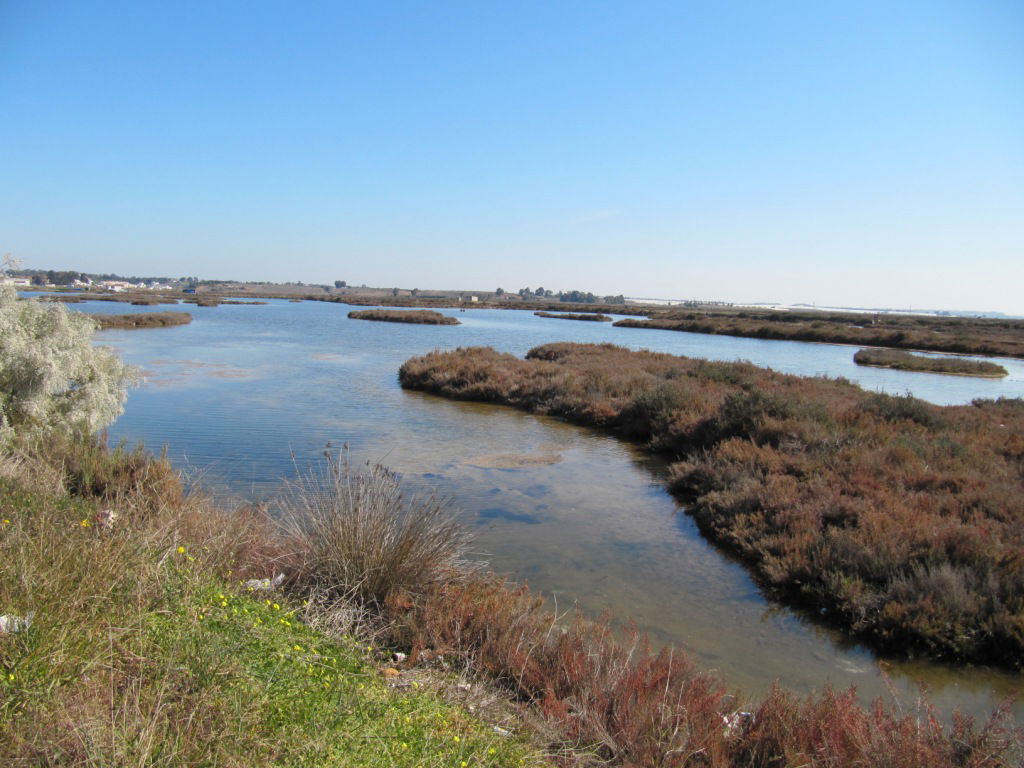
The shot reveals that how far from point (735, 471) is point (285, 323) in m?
51.8

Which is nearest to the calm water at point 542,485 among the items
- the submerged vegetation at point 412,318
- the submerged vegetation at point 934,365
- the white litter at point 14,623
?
the white litter at point 14,623

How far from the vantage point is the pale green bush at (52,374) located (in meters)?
8.98

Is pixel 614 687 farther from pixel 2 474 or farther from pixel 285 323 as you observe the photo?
pixel 285 323

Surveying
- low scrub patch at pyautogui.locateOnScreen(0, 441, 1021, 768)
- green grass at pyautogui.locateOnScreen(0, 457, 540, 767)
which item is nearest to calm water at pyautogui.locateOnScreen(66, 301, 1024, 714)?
low scrub patch at pyautogui.locateOnScreen(0, 441, 1021, 768)

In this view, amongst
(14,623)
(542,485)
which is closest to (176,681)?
(14,623)

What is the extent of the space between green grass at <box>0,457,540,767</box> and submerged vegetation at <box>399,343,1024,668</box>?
507 centimetres

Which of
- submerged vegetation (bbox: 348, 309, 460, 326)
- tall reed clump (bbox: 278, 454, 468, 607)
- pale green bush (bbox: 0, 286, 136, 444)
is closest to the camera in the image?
tall reed clump (bbox: 278, 454, 468, 607)

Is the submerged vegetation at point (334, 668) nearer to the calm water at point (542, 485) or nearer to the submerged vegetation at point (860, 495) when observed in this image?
the calm water at point (542, 485)

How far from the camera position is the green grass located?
2.59 m

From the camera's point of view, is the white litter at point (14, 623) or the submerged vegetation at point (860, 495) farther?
the submerged vegetation at point (860, 495)

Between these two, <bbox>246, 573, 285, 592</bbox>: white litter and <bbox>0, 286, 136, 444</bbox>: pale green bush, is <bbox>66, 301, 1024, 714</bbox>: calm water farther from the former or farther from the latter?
<bbox>246, 573, 285, 592</bbox>: white litter

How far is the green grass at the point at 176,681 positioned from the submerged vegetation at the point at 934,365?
37.2m

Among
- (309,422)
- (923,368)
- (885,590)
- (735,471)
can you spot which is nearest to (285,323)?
(309,422)

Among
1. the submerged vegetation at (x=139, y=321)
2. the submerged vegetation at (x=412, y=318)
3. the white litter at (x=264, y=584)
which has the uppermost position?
the submerged vegetation at (x=412, y=318)
